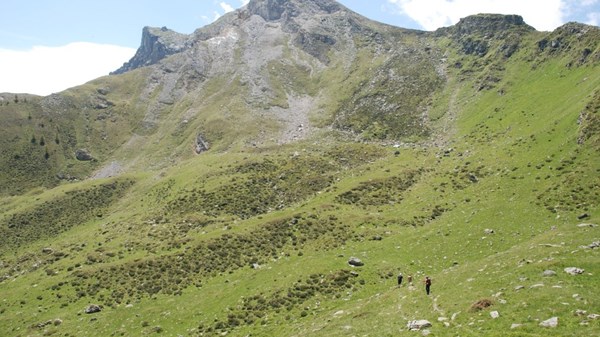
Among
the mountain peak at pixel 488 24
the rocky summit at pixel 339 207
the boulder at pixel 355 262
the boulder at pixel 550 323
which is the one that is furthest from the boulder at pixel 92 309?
the mountain peak at pixel 488 24

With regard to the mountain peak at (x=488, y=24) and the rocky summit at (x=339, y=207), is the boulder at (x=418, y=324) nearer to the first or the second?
the rocky summit at (x=339, y=207)

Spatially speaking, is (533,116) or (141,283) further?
(533,116)

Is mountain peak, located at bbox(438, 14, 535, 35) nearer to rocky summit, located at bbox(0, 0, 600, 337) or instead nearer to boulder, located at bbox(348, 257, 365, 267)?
rocky summit, located at bbox(0, 0, 600, 337)

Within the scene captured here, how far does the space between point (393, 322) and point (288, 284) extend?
63.2 ft

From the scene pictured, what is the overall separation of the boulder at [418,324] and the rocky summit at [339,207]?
35cm

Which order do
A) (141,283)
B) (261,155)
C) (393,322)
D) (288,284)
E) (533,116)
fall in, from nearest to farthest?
(393,322), (288,284), (141,283), (533,116), (261,155)

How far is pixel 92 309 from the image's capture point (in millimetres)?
50531

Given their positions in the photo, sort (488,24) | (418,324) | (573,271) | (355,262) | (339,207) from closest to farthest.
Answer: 1. (418,324)
2. (573,271)
3. (355,262)
4. (339,207)
5. (488,24)

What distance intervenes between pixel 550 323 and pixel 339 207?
175ft

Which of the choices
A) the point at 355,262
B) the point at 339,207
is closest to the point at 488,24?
the point at 339,207

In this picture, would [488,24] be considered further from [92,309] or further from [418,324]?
[92,309]

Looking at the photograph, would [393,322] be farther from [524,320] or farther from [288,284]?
[288,284]

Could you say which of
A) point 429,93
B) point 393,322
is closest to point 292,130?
point 429,93

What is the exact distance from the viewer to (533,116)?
95.4 meters
